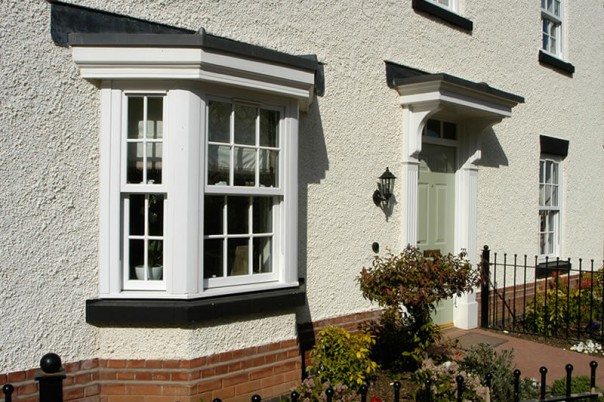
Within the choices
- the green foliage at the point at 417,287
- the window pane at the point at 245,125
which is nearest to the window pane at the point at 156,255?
the window pane at the point at 245,125

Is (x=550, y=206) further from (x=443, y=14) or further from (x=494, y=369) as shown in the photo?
(x=494, y=369)

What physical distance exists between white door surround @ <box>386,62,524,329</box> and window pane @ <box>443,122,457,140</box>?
68mm

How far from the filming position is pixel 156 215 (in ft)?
14.7

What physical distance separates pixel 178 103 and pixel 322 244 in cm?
209

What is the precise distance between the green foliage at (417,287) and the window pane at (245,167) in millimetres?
1407

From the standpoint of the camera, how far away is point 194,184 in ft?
14.3

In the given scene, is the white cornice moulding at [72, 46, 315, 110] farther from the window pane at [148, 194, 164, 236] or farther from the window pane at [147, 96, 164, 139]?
the window pane at [148, 194, 164, 236]

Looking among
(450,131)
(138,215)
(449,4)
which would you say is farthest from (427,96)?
(138,215)

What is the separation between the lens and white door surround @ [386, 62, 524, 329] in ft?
20.6

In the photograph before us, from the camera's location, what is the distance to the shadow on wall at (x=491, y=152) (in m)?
7.86

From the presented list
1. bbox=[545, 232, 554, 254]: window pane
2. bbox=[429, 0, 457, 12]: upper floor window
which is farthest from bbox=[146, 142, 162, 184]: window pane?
bbox=[545, 232, 554, 254]: window pane

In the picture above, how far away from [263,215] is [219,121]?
917 millimetres

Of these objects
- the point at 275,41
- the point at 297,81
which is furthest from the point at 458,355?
the point at 275,41

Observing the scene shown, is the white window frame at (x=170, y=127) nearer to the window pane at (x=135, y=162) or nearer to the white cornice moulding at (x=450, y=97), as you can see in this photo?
the window pane at (x=135, y=162)
